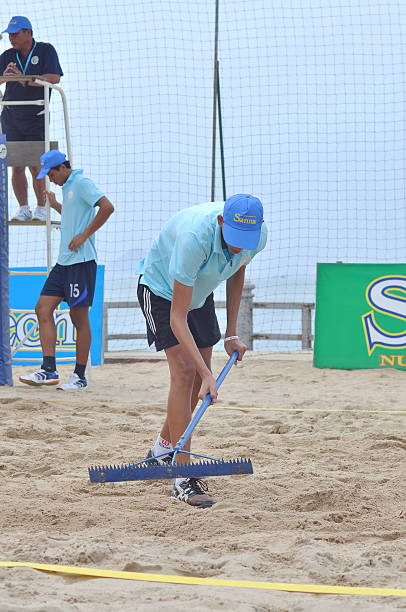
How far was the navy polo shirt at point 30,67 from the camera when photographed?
6.94 m

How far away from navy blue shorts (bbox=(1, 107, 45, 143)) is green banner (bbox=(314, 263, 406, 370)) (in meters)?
2.86

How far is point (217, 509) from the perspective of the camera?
3.31 m

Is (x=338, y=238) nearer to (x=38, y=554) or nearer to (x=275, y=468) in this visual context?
(x=275, y=468)

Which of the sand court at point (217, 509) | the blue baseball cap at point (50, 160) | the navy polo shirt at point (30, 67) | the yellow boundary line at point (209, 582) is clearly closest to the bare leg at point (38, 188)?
the navy polo shirt at point (30, 67)

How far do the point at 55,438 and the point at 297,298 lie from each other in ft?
17.5

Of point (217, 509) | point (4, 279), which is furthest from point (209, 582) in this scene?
Answer: point (4, 279)

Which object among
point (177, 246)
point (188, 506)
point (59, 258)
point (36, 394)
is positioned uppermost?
point (177, 246)

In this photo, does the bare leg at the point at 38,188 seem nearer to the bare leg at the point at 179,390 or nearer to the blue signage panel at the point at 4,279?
the blue signage panel at the point at 4,279

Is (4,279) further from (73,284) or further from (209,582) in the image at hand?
(209,582)

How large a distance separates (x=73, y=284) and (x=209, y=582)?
13.7ft

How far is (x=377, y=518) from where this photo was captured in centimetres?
324

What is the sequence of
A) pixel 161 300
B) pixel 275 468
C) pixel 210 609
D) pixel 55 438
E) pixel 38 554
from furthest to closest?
pixel 55 438 → pixel 275 468 → pixel 161 300 → pixel 38 554 → pixel 210 609

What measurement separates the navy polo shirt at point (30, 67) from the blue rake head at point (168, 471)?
4437 millimetres

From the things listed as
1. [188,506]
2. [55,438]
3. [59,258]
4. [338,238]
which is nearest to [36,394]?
[59,258]
